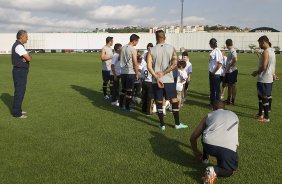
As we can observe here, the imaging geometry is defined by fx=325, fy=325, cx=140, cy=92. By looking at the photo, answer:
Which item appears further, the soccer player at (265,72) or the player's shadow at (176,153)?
the soccer player at (265,72)

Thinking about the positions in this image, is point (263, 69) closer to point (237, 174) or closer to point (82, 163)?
point (237, 174)

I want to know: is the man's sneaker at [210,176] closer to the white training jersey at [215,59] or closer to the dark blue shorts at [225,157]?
the dark blue shorts at [225,157]

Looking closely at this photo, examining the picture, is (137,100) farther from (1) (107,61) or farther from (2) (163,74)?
(2) (163,74)

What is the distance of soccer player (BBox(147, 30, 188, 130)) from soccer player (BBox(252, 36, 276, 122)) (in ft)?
7.71

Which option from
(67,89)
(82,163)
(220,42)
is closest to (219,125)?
(82,163)

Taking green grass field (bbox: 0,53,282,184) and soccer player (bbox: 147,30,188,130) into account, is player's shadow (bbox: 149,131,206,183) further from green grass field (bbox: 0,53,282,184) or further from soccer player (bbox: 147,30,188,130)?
soccer player (bbox: 147,30,188,130)

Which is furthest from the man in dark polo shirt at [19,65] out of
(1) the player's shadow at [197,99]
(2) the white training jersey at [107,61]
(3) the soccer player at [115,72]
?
(1) the player's shadow at [197,99]

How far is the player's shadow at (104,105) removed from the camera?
855cm

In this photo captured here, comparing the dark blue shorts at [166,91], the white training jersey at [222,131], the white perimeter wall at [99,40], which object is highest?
the white perimeter wall at [99,40]

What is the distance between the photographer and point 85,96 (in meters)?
12.7

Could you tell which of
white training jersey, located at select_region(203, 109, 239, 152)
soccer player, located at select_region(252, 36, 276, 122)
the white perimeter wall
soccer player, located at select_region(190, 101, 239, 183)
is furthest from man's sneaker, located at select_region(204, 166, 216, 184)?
the white perimeter wall

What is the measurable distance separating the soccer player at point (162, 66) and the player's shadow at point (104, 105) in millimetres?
967

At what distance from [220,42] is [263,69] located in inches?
3124

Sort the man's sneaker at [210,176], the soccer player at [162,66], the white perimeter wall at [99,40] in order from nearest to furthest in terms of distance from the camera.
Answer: the man's sneaker at [210,176]
the soccer player at [162,66]
the white perimeter wall at [99,40]
